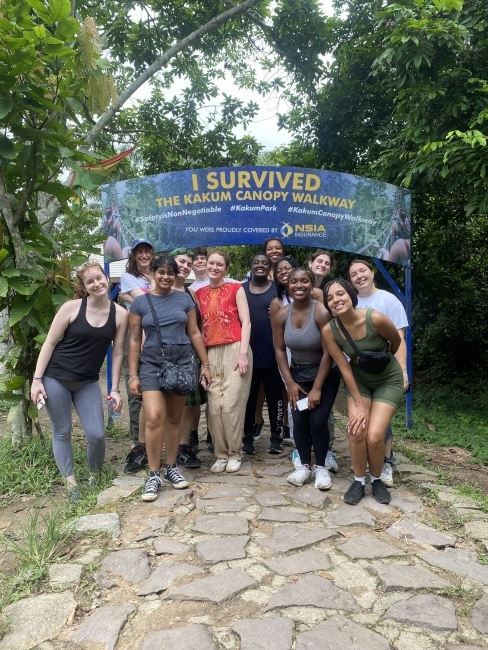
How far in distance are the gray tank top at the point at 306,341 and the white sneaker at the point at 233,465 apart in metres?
0.94

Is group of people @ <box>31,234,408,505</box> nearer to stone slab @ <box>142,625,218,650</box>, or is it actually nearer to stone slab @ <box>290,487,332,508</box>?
stone slab @ <box>290,487,332,508</box>

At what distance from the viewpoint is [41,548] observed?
302cm

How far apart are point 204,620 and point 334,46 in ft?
30.5

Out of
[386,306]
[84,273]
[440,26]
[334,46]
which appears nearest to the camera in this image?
[84,273]

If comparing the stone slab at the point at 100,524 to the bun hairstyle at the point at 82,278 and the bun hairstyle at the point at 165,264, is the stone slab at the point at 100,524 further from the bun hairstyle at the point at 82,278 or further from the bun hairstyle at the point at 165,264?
the bun hairstyle at the point at 165,264

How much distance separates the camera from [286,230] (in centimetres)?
603

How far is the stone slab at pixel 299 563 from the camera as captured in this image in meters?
2.75

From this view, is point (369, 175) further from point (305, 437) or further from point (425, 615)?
point (425, 615)

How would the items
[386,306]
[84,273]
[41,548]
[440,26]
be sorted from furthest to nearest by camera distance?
[440,26] < [386,306] < [84,273] < [41,548]

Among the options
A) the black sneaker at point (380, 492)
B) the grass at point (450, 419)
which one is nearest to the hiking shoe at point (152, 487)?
the black sneaker at point (380, 492)

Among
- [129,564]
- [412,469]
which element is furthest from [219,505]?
[412,469]

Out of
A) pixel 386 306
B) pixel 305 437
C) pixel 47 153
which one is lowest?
pixel 305 437

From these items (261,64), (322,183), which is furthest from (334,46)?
(322,183)

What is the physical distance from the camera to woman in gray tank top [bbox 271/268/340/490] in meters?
3.90
